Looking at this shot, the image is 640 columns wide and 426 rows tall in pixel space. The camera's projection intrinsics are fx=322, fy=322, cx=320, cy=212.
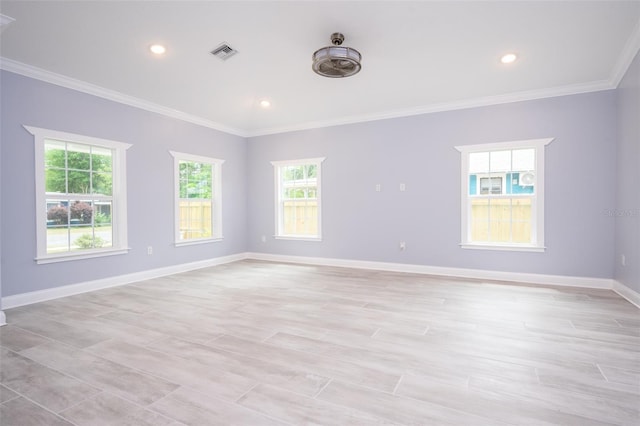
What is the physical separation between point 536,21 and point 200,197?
5412mm

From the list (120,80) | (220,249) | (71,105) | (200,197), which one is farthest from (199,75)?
(220,249)

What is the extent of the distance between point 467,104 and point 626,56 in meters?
1.79

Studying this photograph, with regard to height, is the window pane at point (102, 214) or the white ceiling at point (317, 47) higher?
the white ceiling at point (317, 47)

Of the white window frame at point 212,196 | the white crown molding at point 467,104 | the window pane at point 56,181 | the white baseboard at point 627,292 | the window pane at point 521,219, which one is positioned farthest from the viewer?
the white window frame at point 212,196

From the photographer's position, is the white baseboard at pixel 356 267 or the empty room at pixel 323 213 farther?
the white baseboard at pixel 356 267

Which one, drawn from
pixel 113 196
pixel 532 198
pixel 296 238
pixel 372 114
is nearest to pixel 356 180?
pixel 372 114

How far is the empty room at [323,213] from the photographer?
201 centimetres

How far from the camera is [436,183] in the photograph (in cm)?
520

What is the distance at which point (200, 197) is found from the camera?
19.7 feet

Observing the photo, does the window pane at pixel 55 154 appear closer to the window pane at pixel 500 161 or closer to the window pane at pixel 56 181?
the window pane at pixel 56 181

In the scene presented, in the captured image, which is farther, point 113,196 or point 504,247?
point 504,247

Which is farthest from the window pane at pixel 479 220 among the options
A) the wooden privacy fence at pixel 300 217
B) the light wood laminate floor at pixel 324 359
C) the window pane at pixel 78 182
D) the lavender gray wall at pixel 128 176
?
the window pane at pixel 78 182

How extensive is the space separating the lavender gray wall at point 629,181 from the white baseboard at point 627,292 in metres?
0.05

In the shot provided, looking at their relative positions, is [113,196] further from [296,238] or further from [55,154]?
[296,238]
